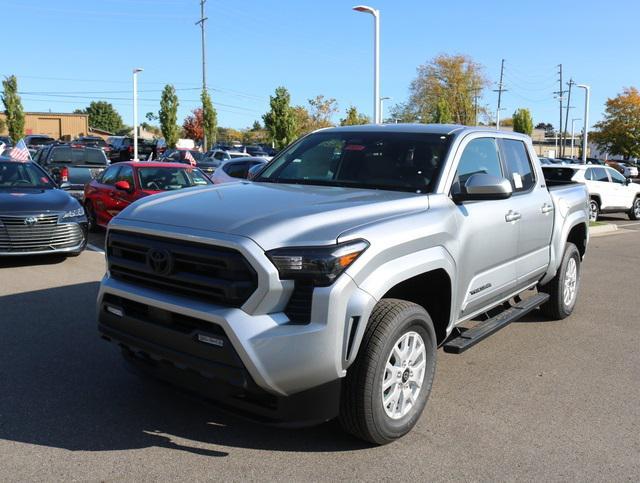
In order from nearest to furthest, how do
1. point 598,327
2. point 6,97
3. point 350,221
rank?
1. point 350,221
2. point 598,327
3. point 6,97

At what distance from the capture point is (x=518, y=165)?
552 cm

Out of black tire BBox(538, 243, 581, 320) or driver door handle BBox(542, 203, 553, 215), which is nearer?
driver door handle BBox(542, 203, 553, 215)

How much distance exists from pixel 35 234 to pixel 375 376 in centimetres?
677

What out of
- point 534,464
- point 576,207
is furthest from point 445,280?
point 576,207

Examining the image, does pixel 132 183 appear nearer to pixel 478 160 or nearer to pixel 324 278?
pixel 478 160

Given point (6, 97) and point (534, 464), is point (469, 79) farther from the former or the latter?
point (534, 464)

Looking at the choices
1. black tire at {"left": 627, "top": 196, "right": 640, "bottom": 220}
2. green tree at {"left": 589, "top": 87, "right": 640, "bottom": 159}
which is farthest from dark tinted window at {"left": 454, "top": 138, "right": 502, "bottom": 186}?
green tree at {"left": 589, "top": 87, "right": 640, "bottom": 159}

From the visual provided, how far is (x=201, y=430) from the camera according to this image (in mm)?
3768

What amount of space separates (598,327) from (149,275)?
4.92 metres

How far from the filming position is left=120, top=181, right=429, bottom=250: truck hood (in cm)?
326

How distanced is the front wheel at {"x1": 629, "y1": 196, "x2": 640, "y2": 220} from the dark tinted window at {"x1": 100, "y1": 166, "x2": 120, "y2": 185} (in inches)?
619

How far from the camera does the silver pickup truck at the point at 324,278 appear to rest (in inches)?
123

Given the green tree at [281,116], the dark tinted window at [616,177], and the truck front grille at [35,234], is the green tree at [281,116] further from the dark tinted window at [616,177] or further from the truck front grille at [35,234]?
the truck front grille at [35,234]

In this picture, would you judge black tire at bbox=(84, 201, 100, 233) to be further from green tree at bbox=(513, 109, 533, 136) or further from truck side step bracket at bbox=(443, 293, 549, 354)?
green tree at bbox=(513, 109, 533, 136)
